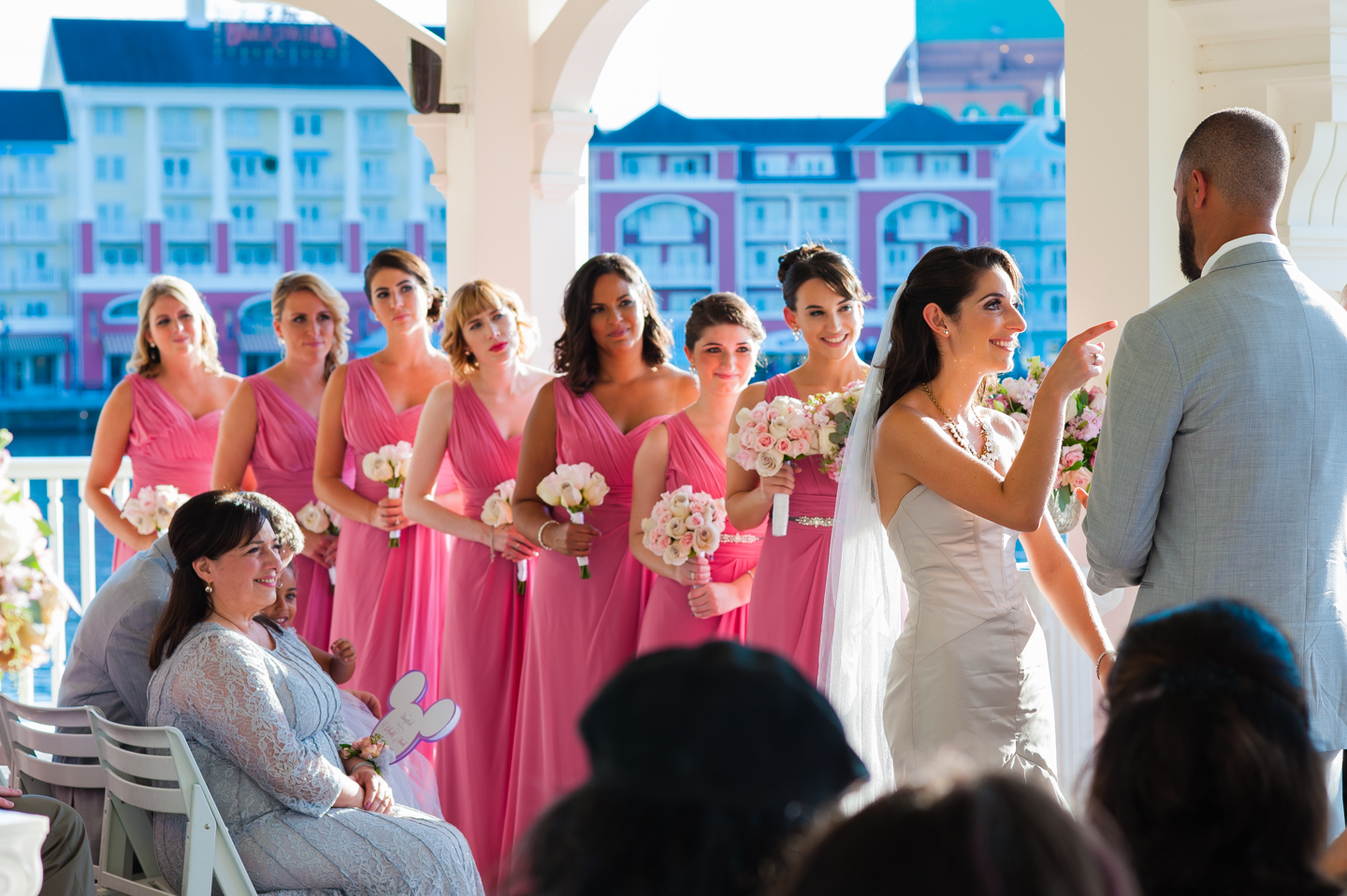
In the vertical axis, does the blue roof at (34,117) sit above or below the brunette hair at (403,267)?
above

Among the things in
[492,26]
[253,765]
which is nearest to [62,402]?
[492,26]

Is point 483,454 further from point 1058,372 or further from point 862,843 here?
point 862,843

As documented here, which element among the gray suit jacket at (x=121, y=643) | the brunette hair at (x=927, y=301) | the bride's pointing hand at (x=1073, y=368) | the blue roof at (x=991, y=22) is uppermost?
the blue roof at (x=991, y=22)

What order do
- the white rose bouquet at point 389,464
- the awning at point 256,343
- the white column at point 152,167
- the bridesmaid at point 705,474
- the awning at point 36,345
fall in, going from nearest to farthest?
the bridesmaid at point 705,474, the white rose bouquet at point 389,464, the awning at point 36,345, the awning at point 256,343, the white column at point 152,167

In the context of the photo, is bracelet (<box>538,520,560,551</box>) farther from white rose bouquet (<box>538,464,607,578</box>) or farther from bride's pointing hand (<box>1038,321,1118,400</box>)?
bride's pointing hand (<box>1038,321,1118,400</box>)

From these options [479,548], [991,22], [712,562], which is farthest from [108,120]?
[712,562]

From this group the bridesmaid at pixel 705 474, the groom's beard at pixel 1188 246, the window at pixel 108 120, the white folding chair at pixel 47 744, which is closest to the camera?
the groom's beard at pixel 1188 246

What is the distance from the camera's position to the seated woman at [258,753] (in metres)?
2.53

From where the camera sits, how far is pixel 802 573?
330 centimetres

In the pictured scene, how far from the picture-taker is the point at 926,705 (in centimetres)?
244

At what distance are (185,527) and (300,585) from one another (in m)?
2.02

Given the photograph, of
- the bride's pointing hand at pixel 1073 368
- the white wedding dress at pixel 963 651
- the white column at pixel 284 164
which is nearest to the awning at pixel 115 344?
the white column at pixel 284 164

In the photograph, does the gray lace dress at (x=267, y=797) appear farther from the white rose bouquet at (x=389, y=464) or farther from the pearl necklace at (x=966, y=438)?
the white rose bouquet at (x=389, y=464)

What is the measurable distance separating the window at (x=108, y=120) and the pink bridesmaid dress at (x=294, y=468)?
41.2m
